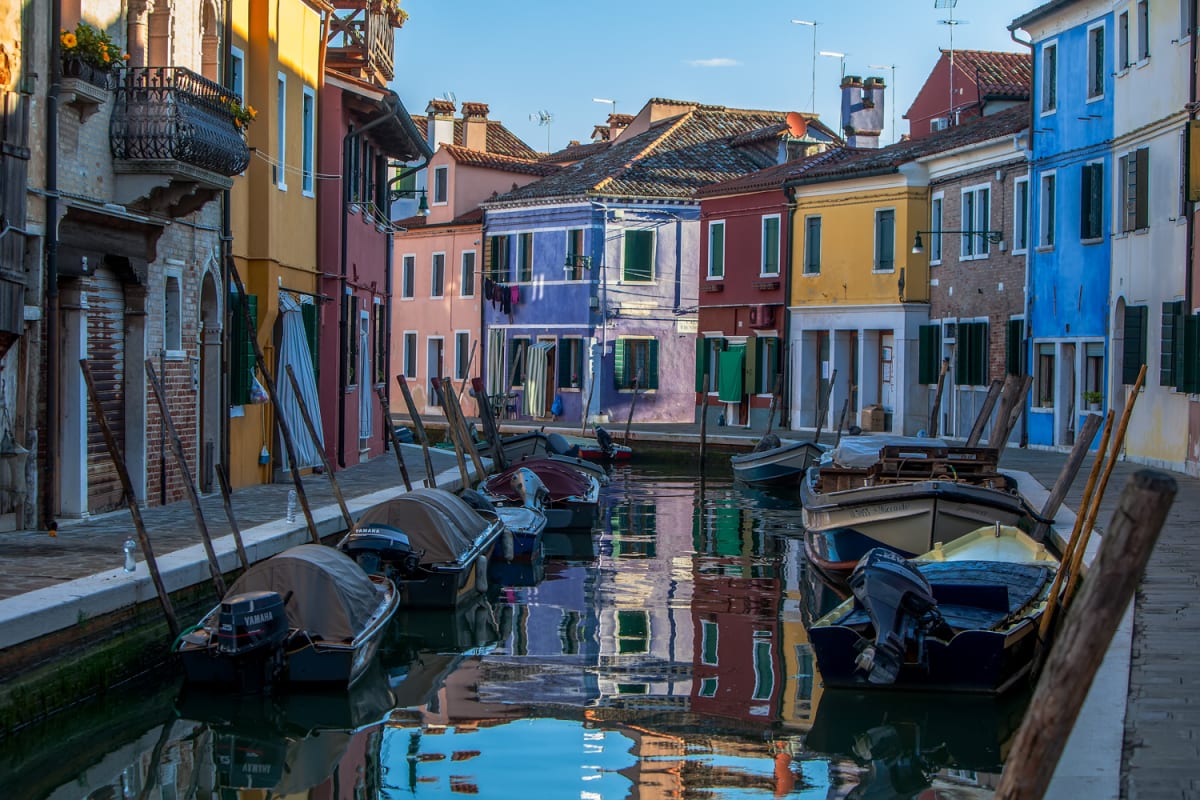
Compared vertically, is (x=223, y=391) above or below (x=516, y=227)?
below

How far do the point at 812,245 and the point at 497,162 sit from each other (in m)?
12.7

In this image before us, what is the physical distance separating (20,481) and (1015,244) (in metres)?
20.7

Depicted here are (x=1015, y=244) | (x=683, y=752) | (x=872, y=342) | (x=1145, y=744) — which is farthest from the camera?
(x=872, y=342)

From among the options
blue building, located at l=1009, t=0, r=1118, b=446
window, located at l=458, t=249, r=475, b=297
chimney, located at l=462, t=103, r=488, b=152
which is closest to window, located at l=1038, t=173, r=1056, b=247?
blue building, located at l=1009, t=0, r=1118, b=446

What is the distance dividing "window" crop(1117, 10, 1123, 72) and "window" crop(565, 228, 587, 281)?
1769 centimetres

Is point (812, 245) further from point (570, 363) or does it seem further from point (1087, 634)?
point (1087, 634)

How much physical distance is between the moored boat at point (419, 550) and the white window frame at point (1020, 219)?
16882 mm

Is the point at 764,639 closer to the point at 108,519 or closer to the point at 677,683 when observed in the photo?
the point at 677,683

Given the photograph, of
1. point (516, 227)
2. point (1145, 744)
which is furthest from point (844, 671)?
point (516, 227)

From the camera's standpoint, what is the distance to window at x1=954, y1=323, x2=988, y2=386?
3038 cm

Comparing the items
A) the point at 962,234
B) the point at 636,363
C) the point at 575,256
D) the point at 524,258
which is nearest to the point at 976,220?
the point at 962,234

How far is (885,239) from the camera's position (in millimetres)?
34062

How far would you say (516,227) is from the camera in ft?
141

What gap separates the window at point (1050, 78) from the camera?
27906 mm
